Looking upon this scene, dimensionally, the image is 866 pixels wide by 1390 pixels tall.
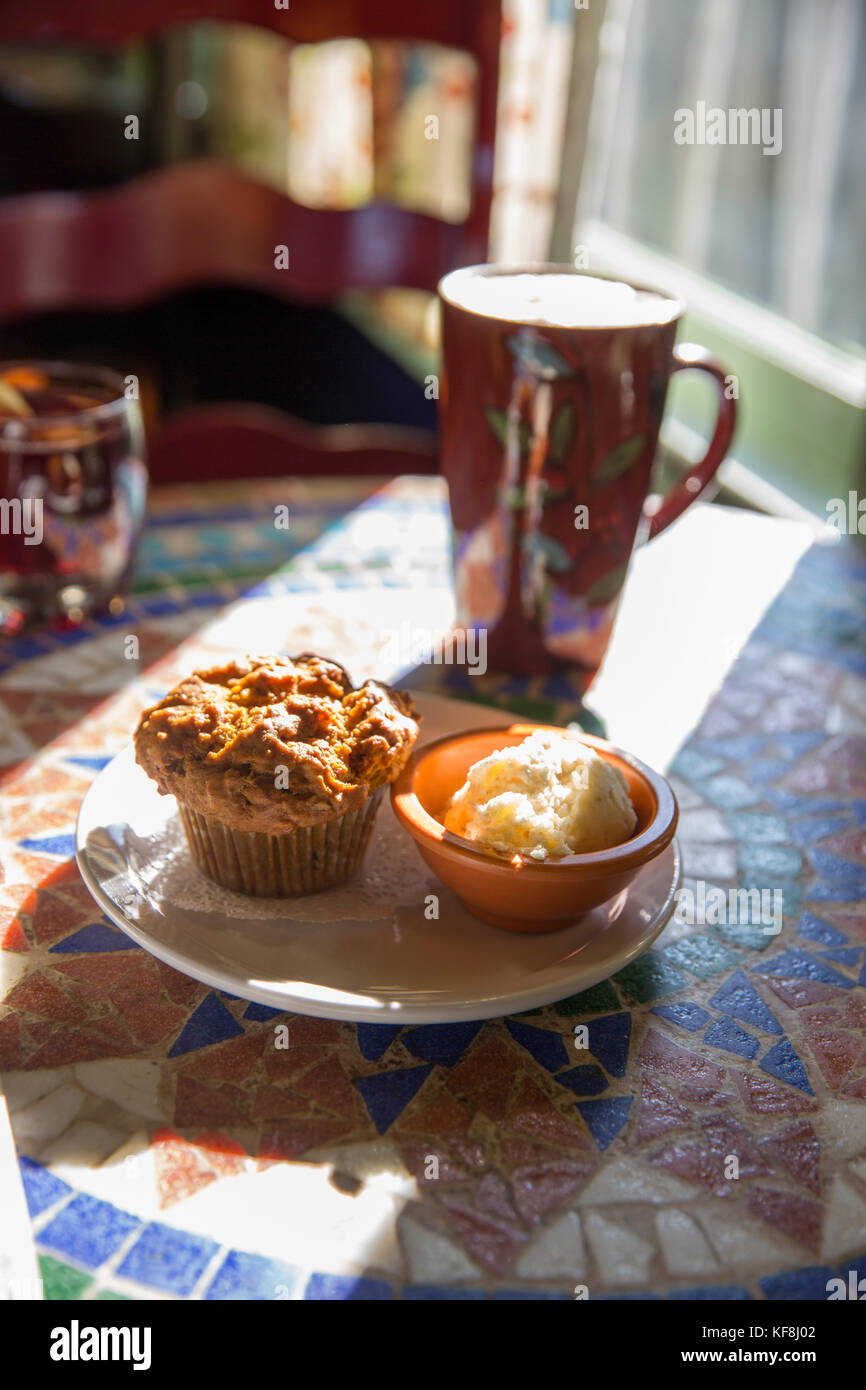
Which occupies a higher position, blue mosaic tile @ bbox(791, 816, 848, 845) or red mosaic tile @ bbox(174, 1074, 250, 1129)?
red mosaic tile @ bbox(174, 1074, 250, 1129)

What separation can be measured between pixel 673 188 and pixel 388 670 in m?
2.24

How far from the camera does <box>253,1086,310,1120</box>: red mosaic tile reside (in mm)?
701

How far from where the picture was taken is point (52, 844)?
36.4 inches

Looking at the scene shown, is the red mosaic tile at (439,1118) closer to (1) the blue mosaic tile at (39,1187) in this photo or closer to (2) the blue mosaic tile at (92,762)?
(1) the blue mosaic tile at (39,1187)

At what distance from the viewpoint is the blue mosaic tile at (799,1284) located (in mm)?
627

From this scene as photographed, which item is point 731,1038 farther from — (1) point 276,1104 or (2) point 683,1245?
(1) point 276,1104

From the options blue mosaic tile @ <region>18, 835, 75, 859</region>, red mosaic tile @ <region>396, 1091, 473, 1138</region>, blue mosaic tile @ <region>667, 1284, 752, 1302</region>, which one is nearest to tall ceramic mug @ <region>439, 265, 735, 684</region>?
blue mosaic tile @ <region>18, 835, 75, 859</region>

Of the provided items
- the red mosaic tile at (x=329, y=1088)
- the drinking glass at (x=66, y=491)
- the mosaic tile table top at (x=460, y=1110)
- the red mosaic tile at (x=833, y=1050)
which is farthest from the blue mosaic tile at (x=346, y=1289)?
the drinking glass at (x=66, y=491)

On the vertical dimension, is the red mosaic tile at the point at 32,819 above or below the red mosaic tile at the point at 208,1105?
above

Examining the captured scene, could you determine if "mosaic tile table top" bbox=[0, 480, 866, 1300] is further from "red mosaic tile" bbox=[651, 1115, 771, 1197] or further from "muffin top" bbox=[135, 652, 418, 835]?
"muffin top" bbox=[135, 652, 418, 835]

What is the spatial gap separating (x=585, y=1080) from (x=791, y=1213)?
0.44ft

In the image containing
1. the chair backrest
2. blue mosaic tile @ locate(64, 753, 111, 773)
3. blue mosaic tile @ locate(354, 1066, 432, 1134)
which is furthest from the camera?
the chair backrest

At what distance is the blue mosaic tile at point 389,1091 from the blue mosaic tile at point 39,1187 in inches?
6.5

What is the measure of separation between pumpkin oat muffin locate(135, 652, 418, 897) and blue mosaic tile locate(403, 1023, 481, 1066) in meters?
0.13
